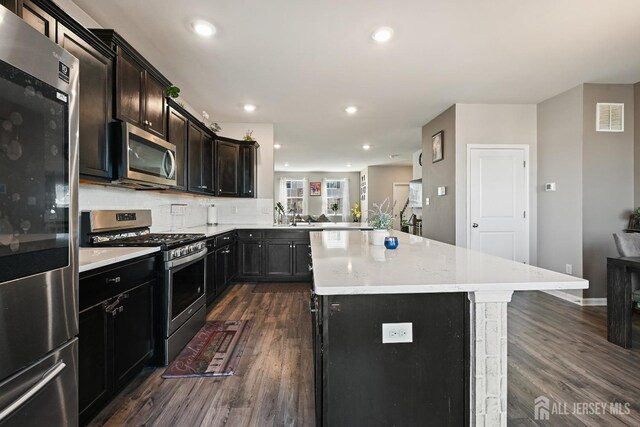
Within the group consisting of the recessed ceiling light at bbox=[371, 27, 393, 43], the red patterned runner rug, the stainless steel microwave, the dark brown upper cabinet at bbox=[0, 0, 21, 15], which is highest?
the recessed ceiling light at bbox=[371, 27, 393, 43]

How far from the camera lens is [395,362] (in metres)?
1.17

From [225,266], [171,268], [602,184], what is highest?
[602,184]

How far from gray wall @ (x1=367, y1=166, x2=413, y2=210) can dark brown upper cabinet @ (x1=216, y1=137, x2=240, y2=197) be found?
5.97 m

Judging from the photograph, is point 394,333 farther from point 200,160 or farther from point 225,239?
point 200,160

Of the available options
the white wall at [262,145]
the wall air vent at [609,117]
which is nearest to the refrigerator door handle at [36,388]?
the white wall at [262,145]

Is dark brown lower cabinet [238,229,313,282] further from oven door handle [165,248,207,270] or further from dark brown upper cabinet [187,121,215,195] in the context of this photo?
oven door handle [165,248,207,270]

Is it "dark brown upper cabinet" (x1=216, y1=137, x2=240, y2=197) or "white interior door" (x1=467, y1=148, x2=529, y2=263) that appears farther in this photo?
"dark brown upper cabinet" (x1=216, y1=137, x2=240, y2=197)

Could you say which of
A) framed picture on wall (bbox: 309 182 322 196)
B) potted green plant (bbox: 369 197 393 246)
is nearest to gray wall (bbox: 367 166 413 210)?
framed picture on wall (bbox: 309 182 322 196)

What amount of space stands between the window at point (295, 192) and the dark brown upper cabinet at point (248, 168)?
6.35 meters

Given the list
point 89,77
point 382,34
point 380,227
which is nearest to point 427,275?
point 380,227

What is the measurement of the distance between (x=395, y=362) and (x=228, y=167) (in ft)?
12.8

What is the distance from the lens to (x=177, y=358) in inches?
88.5

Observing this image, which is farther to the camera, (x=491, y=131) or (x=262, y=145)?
(x=262, y=145)

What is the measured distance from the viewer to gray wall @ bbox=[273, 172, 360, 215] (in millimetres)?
11078
